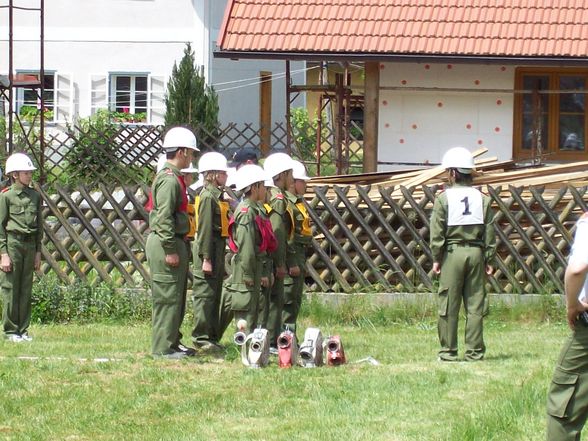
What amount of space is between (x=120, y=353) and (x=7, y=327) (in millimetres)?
1690

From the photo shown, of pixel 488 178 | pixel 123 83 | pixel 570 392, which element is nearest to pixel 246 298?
pixel 570 392

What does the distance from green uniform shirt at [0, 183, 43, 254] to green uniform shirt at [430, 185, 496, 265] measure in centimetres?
403

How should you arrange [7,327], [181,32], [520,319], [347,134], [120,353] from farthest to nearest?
[181,32] → [347,134] → [520,319] → [7,327] → [120,353]

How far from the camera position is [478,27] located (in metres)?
21.8

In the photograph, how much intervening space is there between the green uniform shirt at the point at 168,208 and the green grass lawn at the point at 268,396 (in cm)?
108

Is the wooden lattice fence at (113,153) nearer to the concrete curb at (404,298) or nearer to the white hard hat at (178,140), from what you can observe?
the concrete curb at (404,298)

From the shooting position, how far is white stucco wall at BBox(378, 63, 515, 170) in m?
21.6

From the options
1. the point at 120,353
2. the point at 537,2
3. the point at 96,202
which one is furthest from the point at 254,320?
the point at 537,2

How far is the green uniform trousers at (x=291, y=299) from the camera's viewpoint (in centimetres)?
1209

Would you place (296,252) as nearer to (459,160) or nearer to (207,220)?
(207,220)

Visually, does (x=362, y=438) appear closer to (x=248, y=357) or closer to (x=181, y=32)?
(x=248, y=357)

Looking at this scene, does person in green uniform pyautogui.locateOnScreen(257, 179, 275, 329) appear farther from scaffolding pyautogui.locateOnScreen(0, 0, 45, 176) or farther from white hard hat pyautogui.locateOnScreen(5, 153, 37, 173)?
scaffolding pyautogui.locateOnScreen(0, 0, 45, 176)

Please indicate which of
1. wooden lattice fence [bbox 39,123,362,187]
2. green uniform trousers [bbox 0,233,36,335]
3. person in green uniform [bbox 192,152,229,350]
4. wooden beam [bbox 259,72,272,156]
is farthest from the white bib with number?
wooden beam [bbox 259,72,272,156]

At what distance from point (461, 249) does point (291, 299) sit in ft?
5.97
